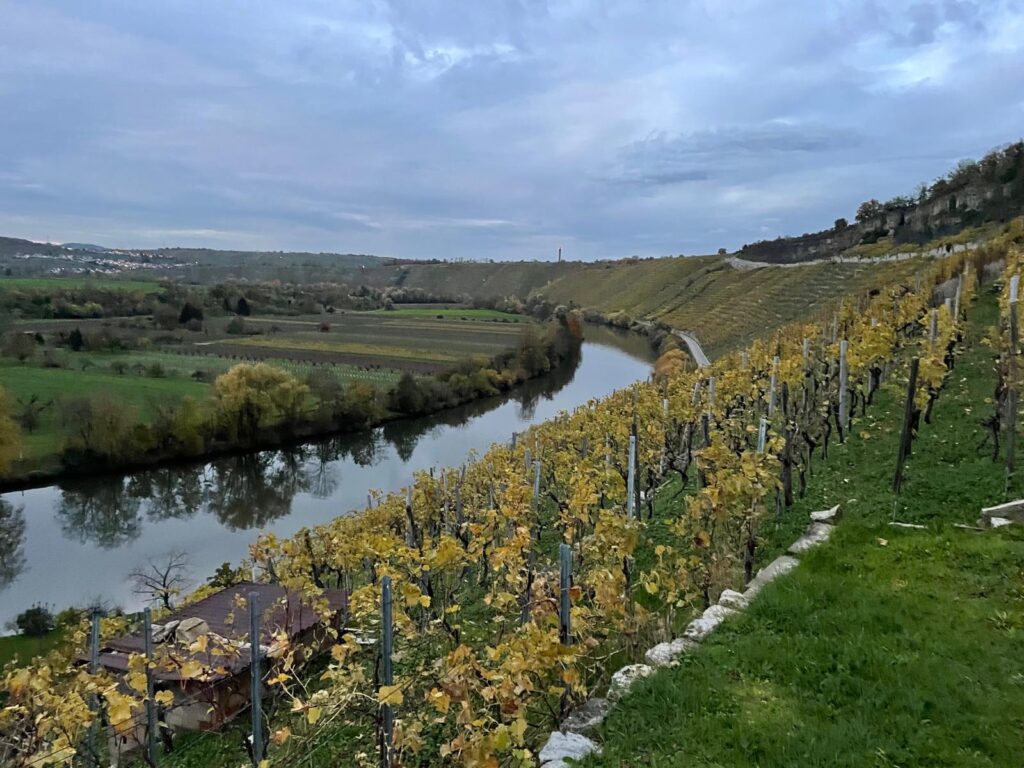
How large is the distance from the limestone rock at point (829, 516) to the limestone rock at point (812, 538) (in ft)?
0.43

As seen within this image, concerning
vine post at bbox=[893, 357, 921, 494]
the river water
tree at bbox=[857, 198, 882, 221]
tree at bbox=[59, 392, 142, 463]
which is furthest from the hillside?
tree at bbox=[59, 392, 142, 463]

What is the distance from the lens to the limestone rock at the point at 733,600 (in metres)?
6.33

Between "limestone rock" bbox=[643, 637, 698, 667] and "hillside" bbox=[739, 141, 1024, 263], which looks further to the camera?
"hillside" bbox=[739, 141, 1024, 263]

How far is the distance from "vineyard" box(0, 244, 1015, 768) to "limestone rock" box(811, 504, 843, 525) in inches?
28.2

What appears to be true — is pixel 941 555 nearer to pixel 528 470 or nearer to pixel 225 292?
pixel 528 470

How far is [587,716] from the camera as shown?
496cm

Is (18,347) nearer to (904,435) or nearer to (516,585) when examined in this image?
(516,585)

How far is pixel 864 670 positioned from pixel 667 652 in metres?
1.54

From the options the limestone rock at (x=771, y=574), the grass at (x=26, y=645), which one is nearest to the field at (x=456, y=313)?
the grass at (x=26, y=645)

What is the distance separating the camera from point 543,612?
548 cm

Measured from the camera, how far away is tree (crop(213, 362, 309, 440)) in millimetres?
38875

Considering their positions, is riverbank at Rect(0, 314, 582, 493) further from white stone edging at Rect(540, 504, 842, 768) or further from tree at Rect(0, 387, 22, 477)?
white stone edging at Rect(540, 504, 842, 768)

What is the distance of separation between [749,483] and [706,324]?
2324 inches

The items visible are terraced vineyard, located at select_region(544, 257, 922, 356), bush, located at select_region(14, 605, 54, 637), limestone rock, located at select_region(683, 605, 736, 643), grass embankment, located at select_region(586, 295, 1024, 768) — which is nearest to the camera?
grass embankment, located at select_region(586, 295, 1024, 768)
